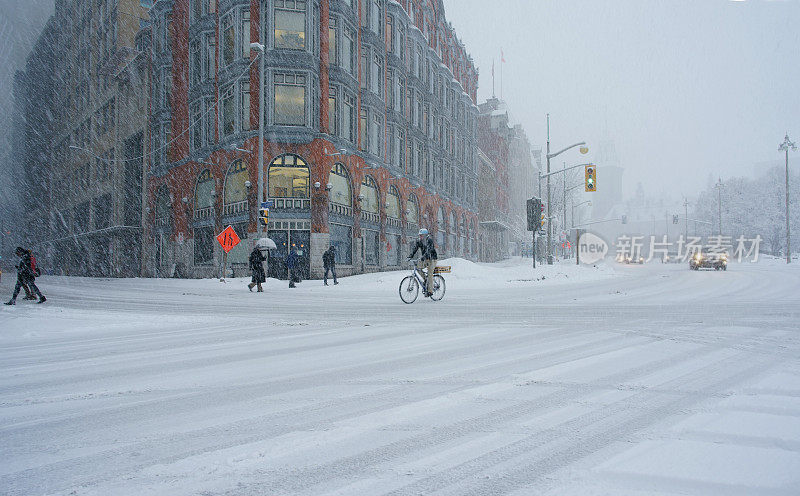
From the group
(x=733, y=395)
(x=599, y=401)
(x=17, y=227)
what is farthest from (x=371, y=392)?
(x=17, y=227)

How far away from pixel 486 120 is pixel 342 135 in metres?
45.3

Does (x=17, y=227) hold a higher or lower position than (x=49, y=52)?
lower

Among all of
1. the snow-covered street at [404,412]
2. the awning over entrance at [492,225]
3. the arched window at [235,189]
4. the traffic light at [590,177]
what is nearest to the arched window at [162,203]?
the arched window at [235,189]

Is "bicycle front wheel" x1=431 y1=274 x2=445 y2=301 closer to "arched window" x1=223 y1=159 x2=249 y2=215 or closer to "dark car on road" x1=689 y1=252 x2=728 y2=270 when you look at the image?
"arched window" x1=223 y1=159 x2=249 y2=215

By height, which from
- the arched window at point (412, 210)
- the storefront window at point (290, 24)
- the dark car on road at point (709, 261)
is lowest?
the dark car on road at point (709, 261)

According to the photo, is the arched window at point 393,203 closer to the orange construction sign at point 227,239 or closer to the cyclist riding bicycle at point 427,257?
the orange construction sign at point 227,239

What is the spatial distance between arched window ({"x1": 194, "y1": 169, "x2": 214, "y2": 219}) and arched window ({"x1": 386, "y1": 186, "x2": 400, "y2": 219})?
11.9 m

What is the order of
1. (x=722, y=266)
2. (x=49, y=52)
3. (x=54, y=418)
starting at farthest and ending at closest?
(x=49, y=52), (x=722, y=266), (x=54, y=418)

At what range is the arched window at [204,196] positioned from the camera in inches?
1236

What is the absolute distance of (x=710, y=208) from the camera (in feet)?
336

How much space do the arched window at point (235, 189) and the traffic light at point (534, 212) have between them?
16.4 m

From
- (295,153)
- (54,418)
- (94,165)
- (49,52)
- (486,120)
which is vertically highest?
(49,52)

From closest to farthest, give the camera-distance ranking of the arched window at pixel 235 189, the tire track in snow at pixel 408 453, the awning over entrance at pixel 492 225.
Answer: the tire track in snow at pixel 408 453 < the arched window at pixel 235 189 < the awning over entrance at pixel 492 225

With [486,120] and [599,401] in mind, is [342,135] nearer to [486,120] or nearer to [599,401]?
[599,401]
